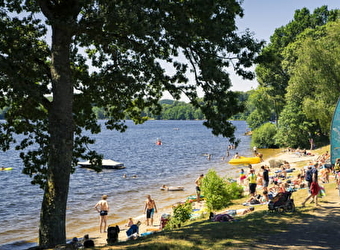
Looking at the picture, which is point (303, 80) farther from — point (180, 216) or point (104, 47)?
point (104, 47)

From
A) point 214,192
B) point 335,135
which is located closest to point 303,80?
point 335,135

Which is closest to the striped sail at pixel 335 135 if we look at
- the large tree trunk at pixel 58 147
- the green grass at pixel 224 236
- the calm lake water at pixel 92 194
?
the green grass at pixel 224 236

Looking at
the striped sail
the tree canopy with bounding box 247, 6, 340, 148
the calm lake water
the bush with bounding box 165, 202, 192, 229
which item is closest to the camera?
the bush with bounding box 165, 202, 192, 229

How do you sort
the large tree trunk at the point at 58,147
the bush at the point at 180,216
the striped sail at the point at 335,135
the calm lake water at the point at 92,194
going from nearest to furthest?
1. the large tree trunk at the point at 58,147
2. the bush at the point at 180,216
3. the striped sail at the point at 335,135
4. the calm lake water at the point at 92,194

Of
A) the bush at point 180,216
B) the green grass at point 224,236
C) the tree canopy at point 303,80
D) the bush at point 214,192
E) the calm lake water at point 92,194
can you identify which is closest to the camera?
the green grass at point 224,236

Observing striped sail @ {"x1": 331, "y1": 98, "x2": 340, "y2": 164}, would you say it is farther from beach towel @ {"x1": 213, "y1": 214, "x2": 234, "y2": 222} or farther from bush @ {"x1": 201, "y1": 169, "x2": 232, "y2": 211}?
beach towel @ {"x1": 213, "y1": 214, "x2": 234, "y2": 222}

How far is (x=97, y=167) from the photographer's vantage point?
13.9 metres

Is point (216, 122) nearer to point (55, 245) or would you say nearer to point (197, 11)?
point (197, 11)

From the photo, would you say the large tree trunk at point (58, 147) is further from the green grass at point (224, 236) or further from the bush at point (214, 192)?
the bush at point (214, 192)

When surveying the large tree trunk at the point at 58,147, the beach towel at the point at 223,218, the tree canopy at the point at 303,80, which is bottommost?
the beach towel at the point at 223,218

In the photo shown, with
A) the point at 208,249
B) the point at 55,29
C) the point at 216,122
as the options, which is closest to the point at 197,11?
the point at 216,122

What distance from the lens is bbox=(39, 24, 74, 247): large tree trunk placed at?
1080cm

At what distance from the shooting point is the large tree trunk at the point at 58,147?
35.4 ft

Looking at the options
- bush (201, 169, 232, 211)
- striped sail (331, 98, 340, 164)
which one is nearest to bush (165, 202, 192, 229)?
bush (201, 169, 232, 211)
